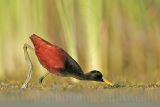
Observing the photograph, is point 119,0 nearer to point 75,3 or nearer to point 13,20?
point 75,3

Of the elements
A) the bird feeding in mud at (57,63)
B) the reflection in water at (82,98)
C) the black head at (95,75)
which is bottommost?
the reflection in water at (82,98)

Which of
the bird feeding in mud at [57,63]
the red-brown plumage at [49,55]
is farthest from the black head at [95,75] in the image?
the red-brown plumage at [49,55]

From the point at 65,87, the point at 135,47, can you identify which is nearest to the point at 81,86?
the point at 65,87

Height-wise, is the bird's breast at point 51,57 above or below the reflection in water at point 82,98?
above

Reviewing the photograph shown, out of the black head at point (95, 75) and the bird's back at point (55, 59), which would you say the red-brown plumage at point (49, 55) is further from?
the black head at point (95, 75)

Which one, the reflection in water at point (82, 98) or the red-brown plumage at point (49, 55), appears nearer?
the reflection in water at point (82, 98)

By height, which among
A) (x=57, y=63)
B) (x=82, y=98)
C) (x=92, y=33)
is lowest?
(x=82, y=98)

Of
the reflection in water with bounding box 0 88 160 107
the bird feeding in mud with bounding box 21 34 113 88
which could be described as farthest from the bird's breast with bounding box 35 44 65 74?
Result: the reflection in water with bounding box 0 88 160 107

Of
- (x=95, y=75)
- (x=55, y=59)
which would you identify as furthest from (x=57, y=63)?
(x=95, y=75)

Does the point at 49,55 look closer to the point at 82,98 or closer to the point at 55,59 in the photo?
the point at 55,59
